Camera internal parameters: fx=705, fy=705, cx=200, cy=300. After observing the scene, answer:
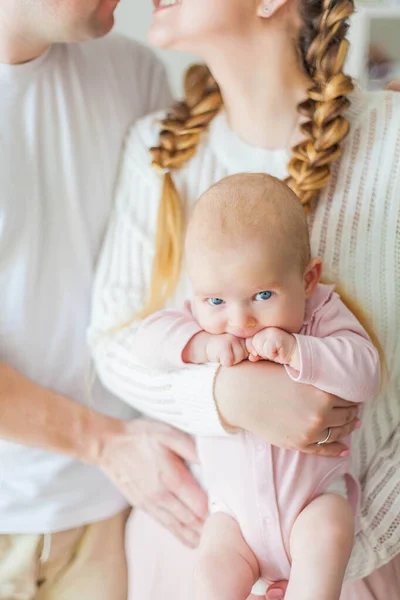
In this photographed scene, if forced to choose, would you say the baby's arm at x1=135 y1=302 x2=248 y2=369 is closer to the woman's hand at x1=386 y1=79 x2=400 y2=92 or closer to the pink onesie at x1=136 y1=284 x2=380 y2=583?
the pink onesie at x1=136 y1=284 x2=380 y2=583

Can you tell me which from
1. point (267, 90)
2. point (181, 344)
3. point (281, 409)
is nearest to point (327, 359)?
point (281, 409)

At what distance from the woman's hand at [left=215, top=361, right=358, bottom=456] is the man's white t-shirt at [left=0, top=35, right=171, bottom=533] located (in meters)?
0.46

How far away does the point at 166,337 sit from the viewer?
118 centimetres

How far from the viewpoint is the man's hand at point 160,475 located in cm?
139

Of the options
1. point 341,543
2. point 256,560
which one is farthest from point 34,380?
point 341,543

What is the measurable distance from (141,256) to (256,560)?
64 centimetres

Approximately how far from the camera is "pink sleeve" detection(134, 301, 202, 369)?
45.8 inches

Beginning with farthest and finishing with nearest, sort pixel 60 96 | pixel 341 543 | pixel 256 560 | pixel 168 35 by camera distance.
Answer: pixel 60 96 → pixel 168 35 → pixel 256 560 → pixel 341 543

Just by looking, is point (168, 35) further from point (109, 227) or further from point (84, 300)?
point (84, 300)

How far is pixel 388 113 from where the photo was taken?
1.36 m

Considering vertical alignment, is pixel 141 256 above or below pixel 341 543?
above

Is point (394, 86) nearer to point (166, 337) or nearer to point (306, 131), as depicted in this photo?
point (306, 131)

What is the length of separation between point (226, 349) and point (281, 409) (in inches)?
5.6

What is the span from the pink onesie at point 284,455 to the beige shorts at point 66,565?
41 centimetres
